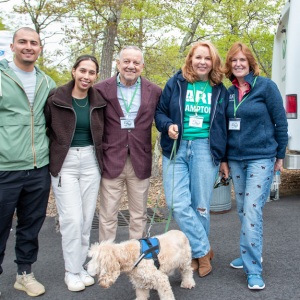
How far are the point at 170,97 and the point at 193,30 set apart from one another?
511cm

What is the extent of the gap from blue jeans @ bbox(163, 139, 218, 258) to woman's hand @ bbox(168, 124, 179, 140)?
19 cm

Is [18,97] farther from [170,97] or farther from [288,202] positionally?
[288,202]

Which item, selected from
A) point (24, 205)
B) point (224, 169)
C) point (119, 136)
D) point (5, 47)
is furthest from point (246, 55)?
point (5, 47)

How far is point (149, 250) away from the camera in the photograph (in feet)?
9.65

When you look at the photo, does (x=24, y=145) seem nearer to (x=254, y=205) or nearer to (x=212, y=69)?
(x=212, y=69)

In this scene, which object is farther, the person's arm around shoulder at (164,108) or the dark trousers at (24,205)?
the person's arm around shoulder at (164,108)

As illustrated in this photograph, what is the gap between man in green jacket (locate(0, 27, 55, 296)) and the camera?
3.05 m

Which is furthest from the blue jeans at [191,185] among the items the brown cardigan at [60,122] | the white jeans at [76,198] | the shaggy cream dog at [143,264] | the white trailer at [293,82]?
the white trailer at [293,82]

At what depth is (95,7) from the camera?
20.2 ft

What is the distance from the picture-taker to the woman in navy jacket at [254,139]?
128 inches

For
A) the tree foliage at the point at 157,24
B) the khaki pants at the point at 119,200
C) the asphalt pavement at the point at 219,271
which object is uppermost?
the tree foliage at the point at 157,24

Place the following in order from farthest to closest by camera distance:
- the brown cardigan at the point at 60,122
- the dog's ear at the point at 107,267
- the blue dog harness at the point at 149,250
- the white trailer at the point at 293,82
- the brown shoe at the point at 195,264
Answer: the white trailer at the point at 293,82 < the brown shoe at the point at 195,264 < the brown cardigan at the point at 60,122 < the blue dog harness at the point at 149,250 < the dog's ear at the point at 107,267

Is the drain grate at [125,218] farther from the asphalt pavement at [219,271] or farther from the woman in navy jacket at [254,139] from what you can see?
the woman in navy jacket at [254,139]

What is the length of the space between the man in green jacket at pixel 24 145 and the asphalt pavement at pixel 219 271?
319 mm
